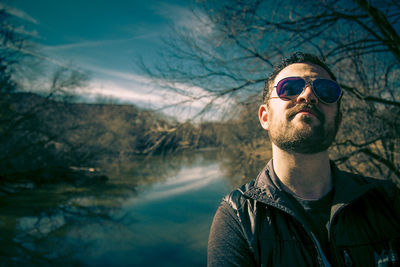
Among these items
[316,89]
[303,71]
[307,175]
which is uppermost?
[303,71]

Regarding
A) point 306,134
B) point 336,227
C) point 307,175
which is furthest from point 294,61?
point 336,227

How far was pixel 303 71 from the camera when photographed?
162cm

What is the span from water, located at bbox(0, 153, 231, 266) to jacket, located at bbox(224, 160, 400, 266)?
509 centimetres

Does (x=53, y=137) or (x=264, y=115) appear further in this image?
(x=53, y=137)

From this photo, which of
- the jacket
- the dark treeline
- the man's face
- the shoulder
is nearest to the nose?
the man's face

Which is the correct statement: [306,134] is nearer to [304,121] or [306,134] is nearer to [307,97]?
[304,121]

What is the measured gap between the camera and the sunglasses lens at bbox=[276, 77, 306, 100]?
155 cm

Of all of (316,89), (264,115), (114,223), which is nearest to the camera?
(316,89)

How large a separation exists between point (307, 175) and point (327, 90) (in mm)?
548

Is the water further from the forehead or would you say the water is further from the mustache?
the mustache

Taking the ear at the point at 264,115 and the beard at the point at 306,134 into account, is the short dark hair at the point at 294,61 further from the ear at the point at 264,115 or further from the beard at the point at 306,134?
the beard at the point at 306,134

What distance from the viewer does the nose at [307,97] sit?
1494mm

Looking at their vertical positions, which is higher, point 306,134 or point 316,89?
point 316,89

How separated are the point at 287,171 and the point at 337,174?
30cm
